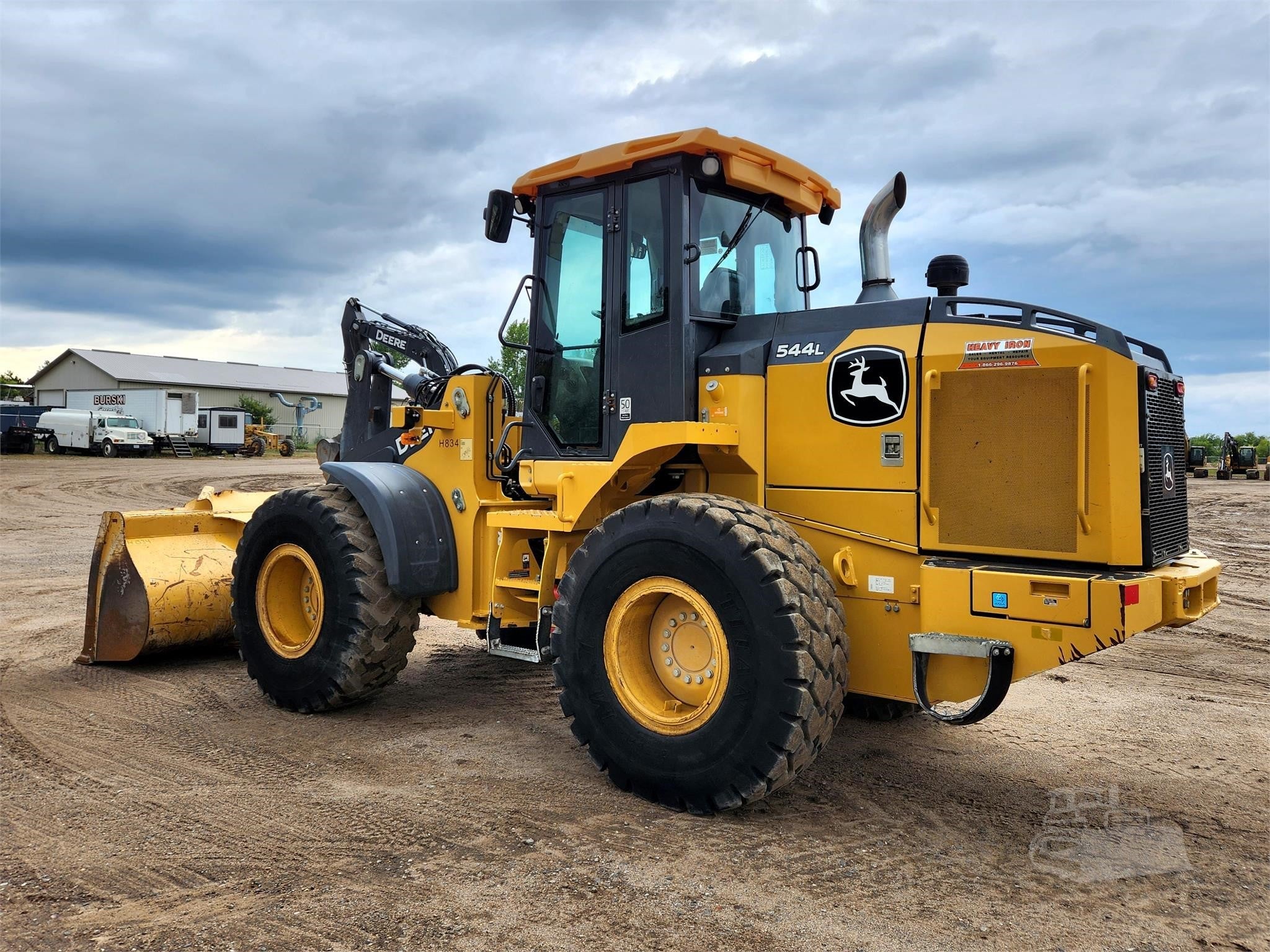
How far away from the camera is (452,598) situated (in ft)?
20.6

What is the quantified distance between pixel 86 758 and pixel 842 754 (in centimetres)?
411

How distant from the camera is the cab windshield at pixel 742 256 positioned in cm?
538

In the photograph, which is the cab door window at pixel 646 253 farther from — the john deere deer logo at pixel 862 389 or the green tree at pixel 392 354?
the green tree at pixel 392 354

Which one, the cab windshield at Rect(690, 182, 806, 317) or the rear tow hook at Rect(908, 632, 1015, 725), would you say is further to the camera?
the cab windshield at Rect(690, 182, 806, 317)

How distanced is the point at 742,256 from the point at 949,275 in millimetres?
1253

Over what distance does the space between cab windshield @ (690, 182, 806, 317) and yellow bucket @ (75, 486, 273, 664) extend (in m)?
3.80

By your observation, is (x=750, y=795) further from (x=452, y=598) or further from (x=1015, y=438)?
(x=452, y=598)

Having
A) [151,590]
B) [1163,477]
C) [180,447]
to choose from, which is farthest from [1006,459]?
[180,447]

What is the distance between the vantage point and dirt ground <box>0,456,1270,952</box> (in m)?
3.55

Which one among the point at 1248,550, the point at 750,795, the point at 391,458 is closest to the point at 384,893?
the point at 750,795

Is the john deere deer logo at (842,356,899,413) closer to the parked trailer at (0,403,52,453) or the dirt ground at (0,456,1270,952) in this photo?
the dirt ground at (0,456,1270,952)

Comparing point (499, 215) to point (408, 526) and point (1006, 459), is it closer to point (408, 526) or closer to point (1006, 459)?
point (408, 526)

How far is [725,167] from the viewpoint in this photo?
5.31m

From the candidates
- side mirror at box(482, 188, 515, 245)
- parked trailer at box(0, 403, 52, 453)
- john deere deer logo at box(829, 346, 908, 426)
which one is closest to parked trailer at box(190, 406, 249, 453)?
parked trailer at box(0, 403, 52, 453)
